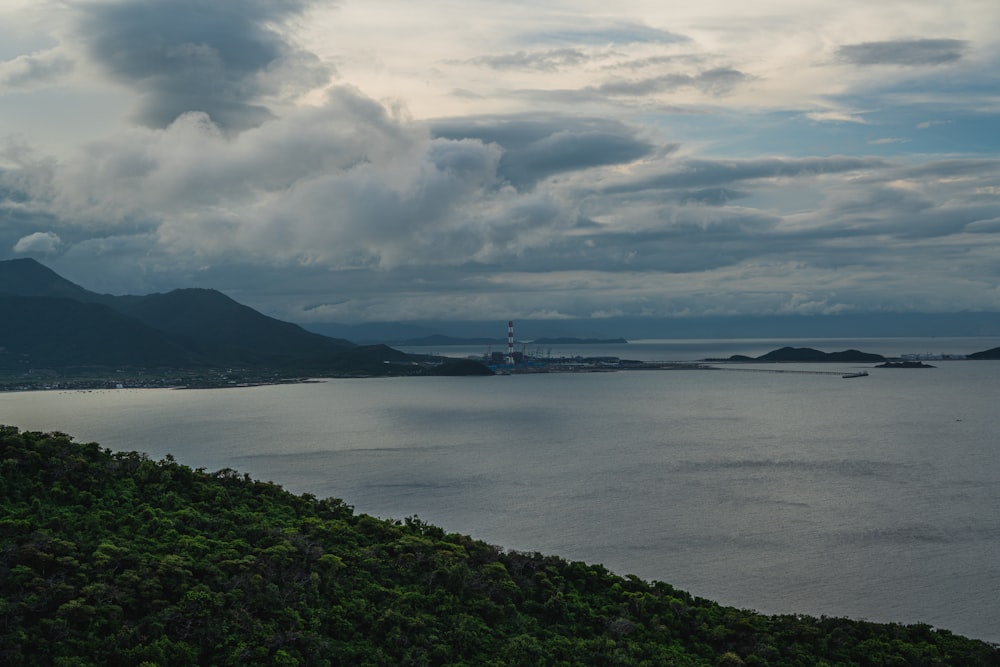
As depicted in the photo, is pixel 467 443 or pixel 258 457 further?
pixel 467 443

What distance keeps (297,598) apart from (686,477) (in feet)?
190

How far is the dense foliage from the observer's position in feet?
95.6

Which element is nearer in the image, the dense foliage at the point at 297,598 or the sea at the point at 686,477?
the dense foliage at the point at 297,598

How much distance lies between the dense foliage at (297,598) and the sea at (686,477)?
440 inches

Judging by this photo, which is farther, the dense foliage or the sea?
the sea

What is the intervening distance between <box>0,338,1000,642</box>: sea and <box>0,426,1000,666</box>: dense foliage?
11.2 metres

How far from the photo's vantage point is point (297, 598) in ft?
109

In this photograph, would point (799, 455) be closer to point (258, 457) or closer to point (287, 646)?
point (258, 457)

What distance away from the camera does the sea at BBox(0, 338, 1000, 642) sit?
52.4 metres

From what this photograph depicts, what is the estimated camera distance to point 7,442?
42531 millimetres

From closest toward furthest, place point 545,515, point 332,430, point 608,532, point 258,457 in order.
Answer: point 608,532, point 545,515, point 258,457, point 332,430

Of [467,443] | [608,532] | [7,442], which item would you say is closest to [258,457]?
[467,443]

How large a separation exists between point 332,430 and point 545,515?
6441cm

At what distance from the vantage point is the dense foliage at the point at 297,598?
29141 mm
